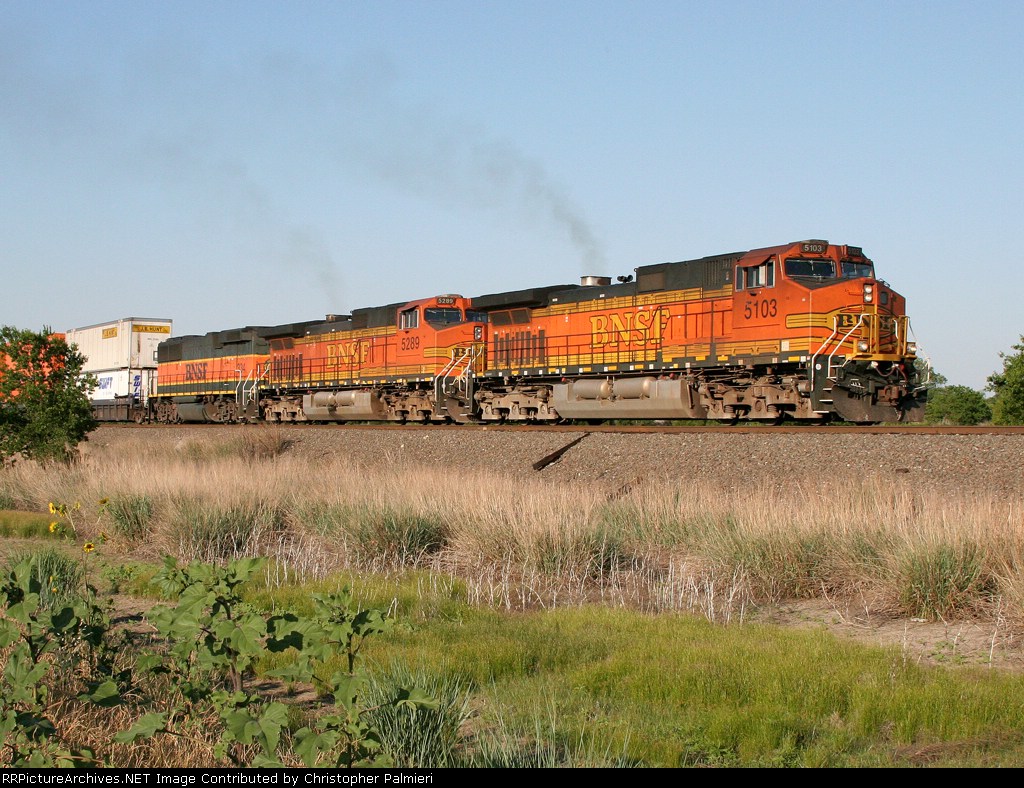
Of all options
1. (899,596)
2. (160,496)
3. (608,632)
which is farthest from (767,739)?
(160,496)

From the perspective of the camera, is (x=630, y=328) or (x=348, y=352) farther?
(x=348, y=352)

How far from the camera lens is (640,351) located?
2170 centimetres

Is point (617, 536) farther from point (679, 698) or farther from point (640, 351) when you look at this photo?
point (640, 351)

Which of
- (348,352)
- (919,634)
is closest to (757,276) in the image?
(919,634)

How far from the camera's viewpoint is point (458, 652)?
6066 mm

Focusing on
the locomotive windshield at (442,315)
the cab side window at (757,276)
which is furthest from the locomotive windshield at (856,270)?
the locomotive windshield at (442,315)

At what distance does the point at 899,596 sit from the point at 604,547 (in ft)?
8.86

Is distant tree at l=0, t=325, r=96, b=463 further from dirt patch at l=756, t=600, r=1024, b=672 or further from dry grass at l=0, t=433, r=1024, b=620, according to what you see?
dirt patch at l=756, t=600, r=1024, b=672

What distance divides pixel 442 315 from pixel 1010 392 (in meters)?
21.3

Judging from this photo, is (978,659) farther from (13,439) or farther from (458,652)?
(13,439)

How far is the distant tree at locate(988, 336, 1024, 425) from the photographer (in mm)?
34219

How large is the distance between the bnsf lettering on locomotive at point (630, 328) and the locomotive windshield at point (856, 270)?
4.03m

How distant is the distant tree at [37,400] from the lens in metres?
16.4

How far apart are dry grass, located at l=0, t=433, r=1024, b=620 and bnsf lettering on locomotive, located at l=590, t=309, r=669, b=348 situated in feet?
29.0
